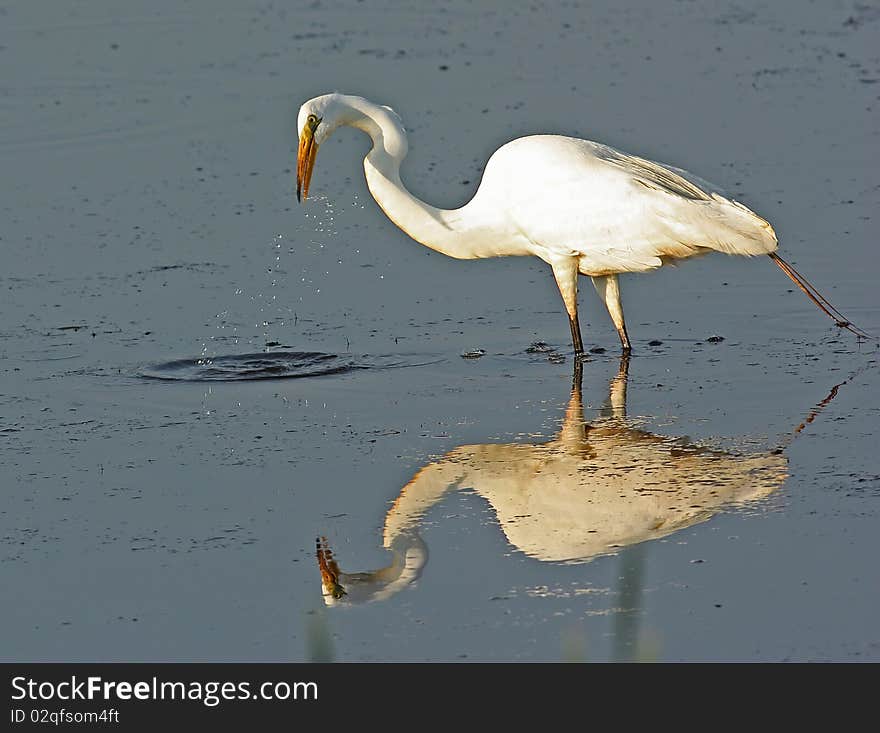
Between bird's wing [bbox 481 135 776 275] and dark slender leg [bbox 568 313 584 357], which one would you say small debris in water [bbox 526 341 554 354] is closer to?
dark slender leg [bbox 568 313 584 357]

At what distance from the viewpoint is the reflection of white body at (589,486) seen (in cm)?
681

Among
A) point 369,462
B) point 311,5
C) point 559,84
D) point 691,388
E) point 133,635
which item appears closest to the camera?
point 133,635

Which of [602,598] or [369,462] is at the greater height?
[369,462]

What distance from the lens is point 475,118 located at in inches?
579

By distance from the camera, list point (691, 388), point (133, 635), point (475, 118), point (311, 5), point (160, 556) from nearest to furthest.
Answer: point (133, 635) → point (160, 556) → point (691, 388) → point (475, 118) → point (311, 5)

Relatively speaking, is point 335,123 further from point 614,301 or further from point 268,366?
point 614,301

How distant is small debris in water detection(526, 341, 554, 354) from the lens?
31.7ft

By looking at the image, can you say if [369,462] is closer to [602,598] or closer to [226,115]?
[602,598]

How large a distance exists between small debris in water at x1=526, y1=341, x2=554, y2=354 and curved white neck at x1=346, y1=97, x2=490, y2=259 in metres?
0.65

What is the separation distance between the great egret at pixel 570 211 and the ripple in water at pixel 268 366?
92cm

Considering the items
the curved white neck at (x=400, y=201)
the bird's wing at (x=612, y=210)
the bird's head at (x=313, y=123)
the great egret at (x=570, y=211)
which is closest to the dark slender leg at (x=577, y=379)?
the great egret at (x=570, y=211)
